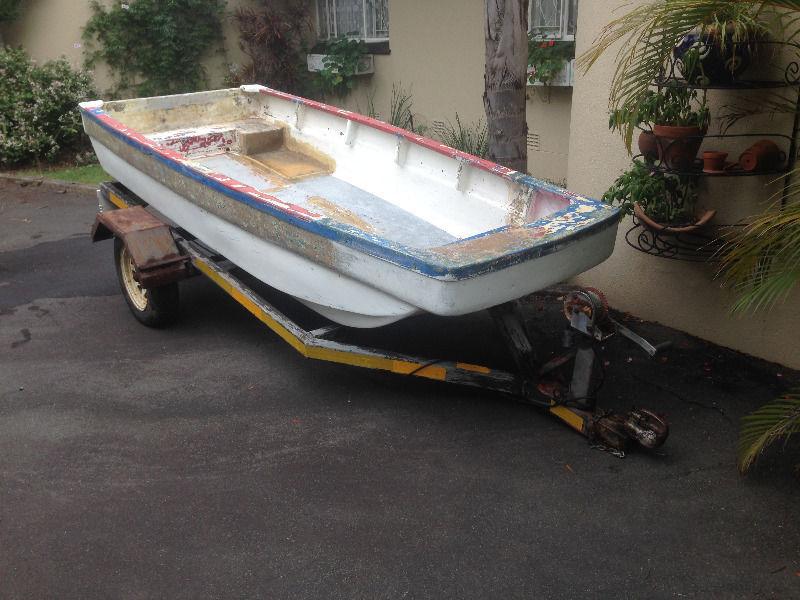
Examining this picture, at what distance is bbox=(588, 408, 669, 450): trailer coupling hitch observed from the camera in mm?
3438

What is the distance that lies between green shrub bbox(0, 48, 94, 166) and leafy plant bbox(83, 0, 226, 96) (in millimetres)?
590

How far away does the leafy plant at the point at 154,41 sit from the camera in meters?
10.3

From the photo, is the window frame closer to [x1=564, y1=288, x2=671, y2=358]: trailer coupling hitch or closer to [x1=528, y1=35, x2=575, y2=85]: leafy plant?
[x1=528, y1=35, x2=575, y2=85]: leafy plant

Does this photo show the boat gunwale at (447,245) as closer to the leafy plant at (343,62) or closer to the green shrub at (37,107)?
the leafy plant at (343,62)

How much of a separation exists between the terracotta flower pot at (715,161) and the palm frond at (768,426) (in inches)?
54.3

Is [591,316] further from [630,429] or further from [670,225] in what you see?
[670,225]

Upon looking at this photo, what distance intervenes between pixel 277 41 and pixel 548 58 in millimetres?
4483

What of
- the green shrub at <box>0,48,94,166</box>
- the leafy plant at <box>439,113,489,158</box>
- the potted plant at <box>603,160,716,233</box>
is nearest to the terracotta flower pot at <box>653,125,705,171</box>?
the potted plant at <box>603,160,716,233</box>

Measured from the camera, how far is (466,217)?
4.80m

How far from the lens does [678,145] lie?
162 inches

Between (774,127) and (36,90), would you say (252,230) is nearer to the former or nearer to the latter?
(774,127)

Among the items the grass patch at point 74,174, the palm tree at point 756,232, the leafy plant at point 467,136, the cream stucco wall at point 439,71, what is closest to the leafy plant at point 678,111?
the palm tree at point 756,232

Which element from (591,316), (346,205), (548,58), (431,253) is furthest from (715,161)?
(548,58)

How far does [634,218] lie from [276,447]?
2.60 m
